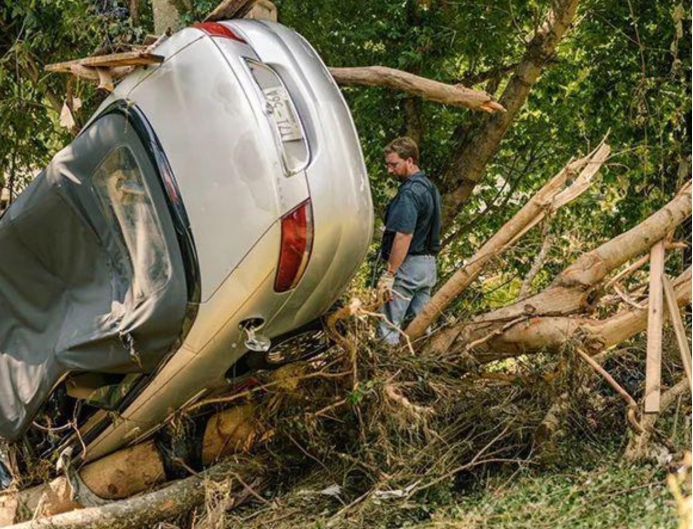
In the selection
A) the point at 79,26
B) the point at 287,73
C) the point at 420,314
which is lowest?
the point at 420,314

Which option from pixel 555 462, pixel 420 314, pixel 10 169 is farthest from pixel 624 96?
pixel 10 169

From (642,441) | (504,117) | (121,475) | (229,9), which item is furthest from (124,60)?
(504,117)

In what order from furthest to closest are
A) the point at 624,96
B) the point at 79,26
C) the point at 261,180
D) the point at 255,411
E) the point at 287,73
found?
the point at 624,96 → the point at 79,26 → the point at 255,411 → the point at 287,73 → the point at 261,180

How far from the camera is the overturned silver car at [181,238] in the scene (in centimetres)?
502

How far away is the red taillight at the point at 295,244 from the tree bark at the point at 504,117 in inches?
183

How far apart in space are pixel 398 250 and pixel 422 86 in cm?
120

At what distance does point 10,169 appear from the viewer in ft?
34.3

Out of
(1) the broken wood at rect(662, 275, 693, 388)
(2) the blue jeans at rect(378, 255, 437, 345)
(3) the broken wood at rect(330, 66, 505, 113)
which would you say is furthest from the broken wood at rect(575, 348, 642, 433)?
(2) the blue jeans at rect(378, 255, 437, 345)

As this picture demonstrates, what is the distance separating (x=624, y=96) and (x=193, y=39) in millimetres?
5042

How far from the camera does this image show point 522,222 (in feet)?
19.3

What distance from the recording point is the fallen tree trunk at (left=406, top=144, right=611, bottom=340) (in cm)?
579

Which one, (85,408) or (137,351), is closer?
(137,351)

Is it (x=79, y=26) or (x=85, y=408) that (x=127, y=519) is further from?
(x=79, y=26)

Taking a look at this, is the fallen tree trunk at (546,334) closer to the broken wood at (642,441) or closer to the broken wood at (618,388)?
the broken wood at (618,388)
